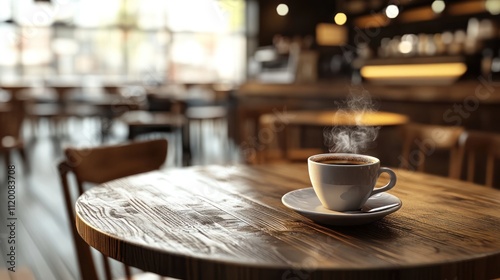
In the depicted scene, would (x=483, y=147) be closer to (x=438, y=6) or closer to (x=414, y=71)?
(x=414, y=71)

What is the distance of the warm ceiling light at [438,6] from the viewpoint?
261 inches

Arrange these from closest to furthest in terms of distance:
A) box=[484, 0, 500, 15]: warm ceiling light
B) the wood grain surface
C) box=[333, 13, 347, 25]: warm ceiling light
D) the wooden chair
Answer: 1. the wood grain surface
2. the wooden chair
3. box=[484, 0, 500, 15]: warm ceiling light
4. box=[333, 13, 347, 25]: warm ceiling light

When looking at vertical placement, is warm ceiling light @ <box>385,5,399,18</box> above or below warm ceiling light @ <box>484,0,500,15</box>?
above

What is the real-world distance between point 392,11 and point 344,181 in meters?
6.80

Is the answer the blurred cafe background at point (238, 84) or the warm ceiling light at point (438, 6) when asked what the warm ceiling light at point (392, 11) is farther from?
the warm ceiling light at point (438, 6)

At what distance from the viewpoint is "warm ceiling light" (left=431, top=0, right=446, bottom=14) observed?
663cm

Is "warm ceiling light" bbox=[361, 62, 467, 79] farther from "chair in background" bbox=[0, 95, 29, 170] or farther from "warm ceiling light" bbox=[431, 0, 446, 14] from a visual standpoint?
"chair in background" bbox=[0, 95, 29, 170]

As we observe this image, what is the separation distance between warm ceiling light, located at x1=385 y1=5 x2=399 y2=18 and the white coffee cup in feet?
21.5

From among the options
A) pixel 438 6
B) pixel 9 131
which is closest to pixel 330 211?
pixel 9 131

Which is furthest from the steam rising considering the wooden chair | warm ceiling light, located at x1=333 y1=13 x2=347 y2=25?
warm ceiling light, located at x1=333 y1=13 x2=347 y2=25

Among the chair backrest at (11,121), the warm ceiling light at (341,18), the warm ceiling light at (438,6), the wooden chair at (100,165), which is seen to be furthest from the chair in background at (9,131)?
the warm ceiling light at (341,18)

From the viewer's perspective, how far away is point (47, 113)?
833 centimetres

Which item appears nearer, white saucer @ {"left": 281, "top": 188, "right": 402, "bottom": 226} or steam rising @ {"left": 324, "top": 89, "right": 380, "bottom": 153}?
white saucer @ {"left": 281, "top": 188, "right": 402, "bottom": 226}

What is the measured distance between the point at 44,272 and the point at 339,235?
2.26 meters
